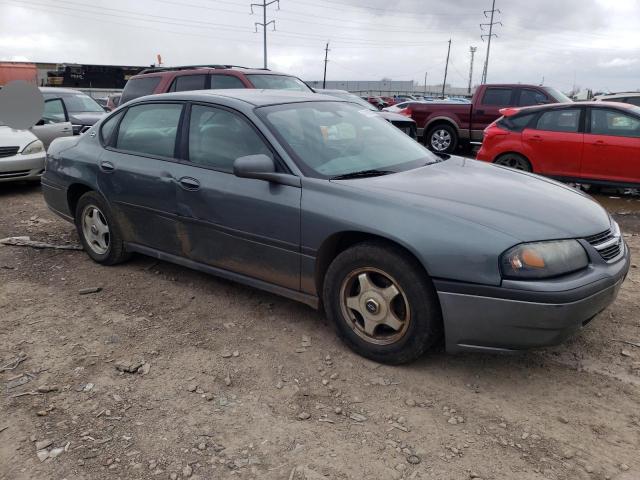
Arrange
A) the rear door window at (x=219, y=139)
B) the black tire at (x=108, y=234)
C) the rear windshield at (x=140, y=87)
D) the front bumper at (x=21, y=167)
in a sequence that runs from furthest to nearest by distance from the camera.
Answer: the rear windshield at (x=140, y=87) → the front bumper at (x=21, y=167) → the black tire at (x=108, y=234) → the rear door window at (x=219, y=139)

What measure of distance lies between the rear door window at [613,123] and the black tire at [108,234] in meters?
6.52

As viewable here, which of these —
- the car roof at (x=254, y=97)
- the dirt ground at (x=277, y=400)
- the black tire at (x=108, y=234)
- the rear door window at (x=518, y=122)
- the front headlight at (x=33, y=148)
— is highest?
the car roof at (x=254, y=97)

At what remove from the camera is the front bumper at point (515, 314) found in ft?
8.66

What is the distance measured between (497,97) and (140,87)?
7.55 m

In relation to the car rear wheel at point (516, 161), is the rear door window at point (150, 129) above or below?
above

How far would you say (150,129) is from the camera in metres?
4.26

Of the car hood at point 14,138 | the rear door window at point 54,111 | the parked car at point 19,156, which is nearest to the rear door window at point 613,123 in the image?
the parked car at point 19,156

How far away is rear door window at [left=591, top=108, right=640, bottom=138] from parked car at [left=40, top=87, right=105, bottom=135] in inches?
355

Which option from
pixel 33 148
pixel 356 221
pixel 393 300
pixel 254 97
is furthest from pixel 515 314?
pixel 33 148

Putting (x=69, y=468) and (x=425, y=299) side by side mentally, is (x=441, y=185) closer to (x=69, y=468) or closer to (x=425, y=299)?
A: (x=425, y=299)

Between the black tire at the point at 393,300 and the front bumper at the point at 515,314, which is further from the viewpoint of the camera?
the black tire at the point at 393,300

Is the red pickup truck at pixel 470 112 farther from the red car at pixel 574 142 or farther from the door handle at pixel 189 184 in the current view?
the door handle at pixel 189 184

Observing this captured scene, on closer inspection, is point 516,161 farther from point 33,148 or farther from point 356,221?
point 33,148

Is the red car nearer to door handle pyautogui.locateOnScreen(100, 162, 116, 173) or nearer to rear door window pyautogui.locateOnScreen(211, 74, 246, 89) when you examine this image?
rear door window pyautogui.locateOnScreen(211, 74, 246, 89)
